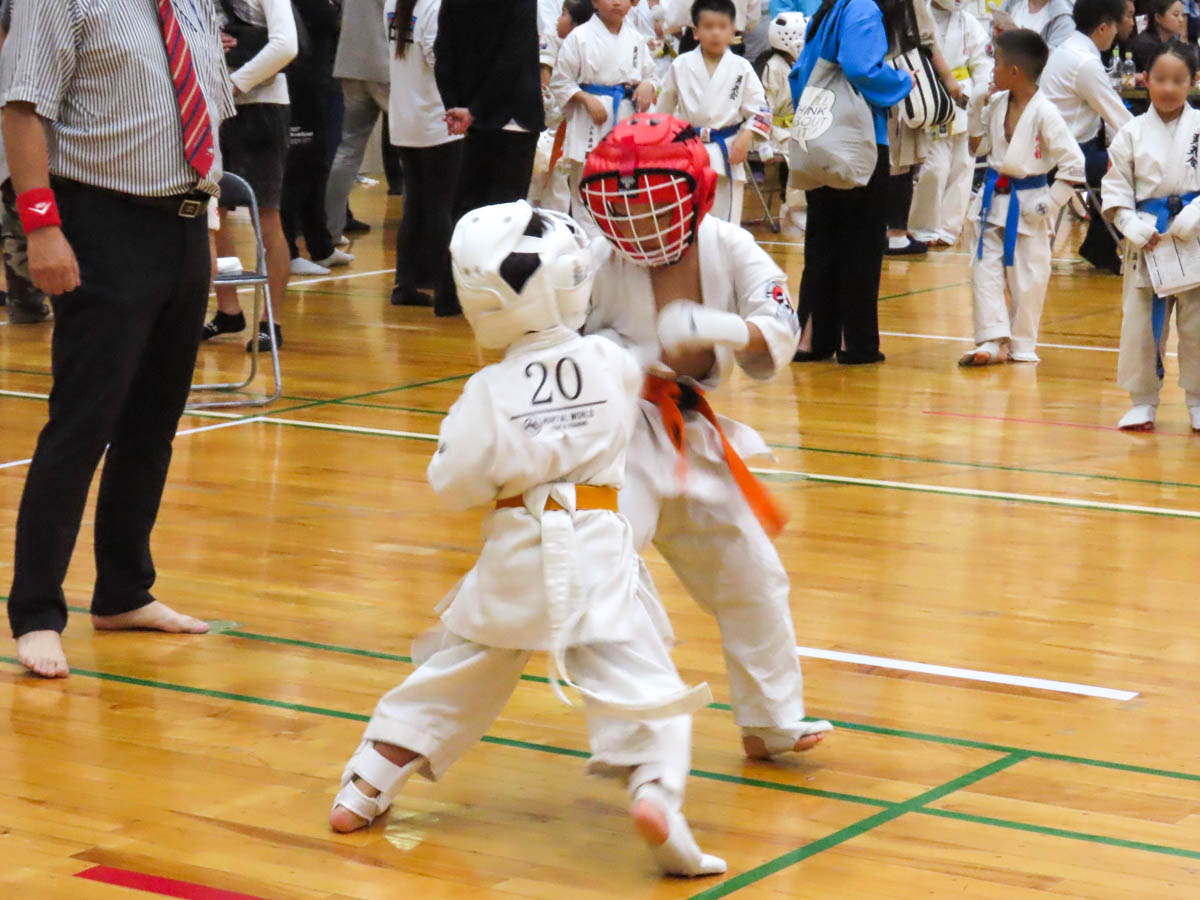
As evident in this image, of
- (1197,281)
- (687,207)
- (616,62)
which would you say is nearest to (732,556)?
(687,207)

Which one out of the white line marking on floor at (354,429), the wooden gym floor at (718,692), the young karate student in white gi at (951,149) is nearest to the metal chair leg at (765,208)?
the young karate student in white gi at (951,149)

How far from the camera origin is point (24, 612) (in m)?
3.82

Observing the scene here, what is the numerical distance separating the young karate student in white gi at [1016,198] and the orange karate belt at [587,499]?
527 cm

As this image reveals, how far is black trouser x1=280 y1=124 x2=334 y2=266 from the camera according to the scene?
10008 mm

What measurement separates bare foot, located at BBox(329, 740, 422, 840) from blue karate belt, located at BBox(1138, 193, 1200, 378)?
434cm

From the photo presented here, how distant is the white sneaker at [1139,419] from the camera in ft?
21.9

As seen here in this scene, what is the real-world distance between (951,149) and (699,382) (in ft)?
30.4

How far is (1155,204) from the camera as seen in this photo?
653cm

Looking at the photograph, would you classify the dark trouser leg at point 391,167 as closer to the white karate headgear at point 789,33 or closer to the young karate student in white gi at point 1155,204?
the white karate headgear at point 789,33

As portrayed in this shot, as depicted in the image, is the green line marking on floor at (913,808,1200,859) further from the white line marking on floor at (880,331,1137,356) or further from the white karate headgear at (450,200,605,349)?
the white line marking on floor at (880,331,1137,356)

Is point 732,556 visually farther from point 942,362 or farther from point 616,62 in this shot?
point 616,62

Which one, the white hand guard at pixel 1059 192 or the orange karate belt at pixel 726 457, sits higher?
the white hand guard at pixel 1059 192

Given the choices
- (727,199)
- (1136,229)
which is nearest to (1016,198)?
(1136,229)

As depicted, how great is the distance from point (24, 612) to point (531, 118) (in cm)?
530
